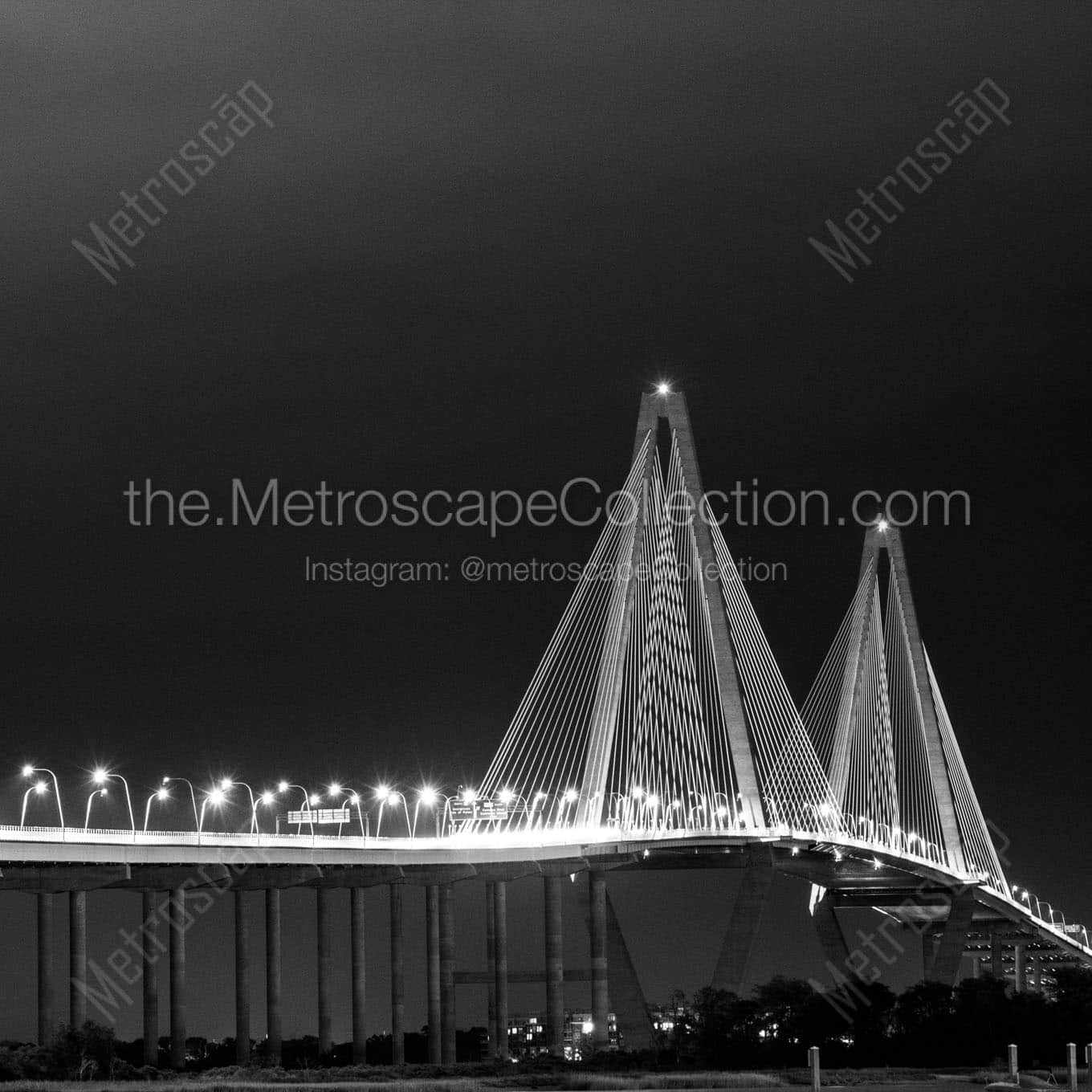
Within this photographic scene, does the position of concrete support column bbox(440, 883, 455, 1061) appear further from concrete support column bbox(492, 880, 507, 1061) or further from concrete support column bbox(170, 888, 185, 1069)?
concrete support column bbox(170, 888, 185, 1069)

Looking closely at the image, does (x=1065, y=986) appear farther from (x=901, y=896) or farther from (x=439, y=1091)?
(x=439, y=1091)

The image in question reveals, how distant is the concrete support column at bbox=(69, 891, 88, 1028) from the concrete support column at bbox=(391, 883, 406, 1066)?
912 inches

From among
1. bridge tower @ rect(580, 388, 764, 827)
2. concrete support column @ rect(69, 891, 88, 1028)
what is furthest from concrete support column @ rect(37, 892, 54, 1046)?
bridge tower @ rect(580, 388, 764, 827)

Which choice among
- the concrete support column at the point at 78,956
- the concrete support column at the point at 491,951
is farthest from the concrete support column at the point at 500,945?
the concrete support column at the point at 78,956

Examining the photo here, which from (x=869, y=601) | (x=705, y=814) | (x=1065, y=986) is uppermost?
(x=869, y=601)

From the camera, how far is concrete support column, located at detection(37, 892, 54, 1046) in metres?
101

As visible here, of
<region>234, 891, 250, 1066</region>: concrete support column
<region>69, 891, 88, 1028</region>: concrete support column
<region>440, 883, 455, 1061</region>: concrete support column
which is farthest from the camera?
<region>440, 883, 455, 1061</region>: concrete support column

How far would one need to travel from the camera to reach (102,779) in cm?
9206

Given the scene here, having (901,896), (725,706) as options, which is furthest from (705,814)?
(901,896)

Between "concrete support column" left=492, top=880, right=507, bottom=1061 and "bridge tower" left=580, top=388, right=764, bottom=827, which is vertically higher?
"bridge tower" left=580, top=388, right=764, bottom=827

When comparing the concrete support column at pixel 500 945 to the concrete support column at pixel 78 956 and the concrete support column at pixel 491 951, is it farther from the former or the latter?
the concrete support column at pixel 78 956

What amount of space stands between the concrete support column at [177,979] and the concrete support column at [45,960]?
18.4ft

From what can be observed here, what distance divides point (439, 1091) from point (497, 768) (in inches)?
1310

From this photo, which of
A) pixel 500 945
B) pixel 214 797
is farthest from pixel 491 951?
pixel 214 797
